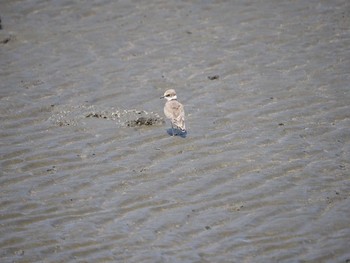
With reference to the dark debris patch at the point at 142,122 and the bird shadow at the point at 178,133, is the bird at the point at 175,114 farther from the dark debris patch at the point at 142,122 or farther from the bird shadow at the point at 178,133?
the dark debris patch at the point at 142,122

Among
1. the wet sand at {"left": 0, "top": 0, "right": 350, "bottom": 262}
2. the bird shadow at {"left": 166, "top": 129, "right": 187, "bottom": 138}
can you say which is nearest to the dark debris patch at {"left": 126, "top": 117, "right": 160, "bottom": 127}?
the wet sand at {"left": 0, "top": 0, "right": 350, "bottom": 262}

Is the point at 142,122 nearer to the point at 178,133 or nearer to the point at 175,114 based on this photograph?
the point at 178,133

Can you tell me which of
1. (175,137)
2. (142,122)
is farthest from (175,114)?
(142,122)

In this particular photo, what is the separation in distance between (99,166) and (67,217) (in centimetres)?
123

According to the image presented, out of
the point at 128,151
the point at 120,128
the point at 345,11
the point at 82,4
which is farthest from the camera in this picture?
the point at 82,4

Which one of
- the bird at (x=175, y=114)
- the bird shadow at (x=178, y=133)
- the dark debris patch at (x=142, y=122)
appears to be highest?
the bird at (x=175, y=114)

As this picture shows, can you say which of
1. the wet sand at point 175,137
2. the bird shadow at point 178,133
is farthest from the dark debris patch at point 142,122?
the bird shadow at point 178,133

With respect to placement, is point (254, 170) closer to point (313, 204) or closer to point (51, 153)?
point (313, 204)

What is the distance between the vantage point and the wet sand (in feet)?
19.7

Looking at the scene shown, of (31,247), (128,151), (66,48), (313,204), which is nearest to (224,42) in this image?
(66,48)

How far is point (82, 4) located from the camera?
13.2 meters

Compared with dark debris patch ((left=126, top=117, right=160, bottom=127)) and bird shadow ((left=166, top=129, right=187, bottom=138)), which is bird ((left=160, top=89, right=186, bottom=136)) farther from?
dark debris patch ((left=126, top=117, right=160, bottom=127))

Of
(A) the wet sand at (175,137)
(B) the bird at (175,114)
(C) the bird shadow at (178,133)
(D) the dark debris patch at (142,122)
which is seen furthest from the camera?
(D) the dark debris patch at (142,122)

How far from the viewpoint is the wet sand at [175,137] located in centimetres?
602
